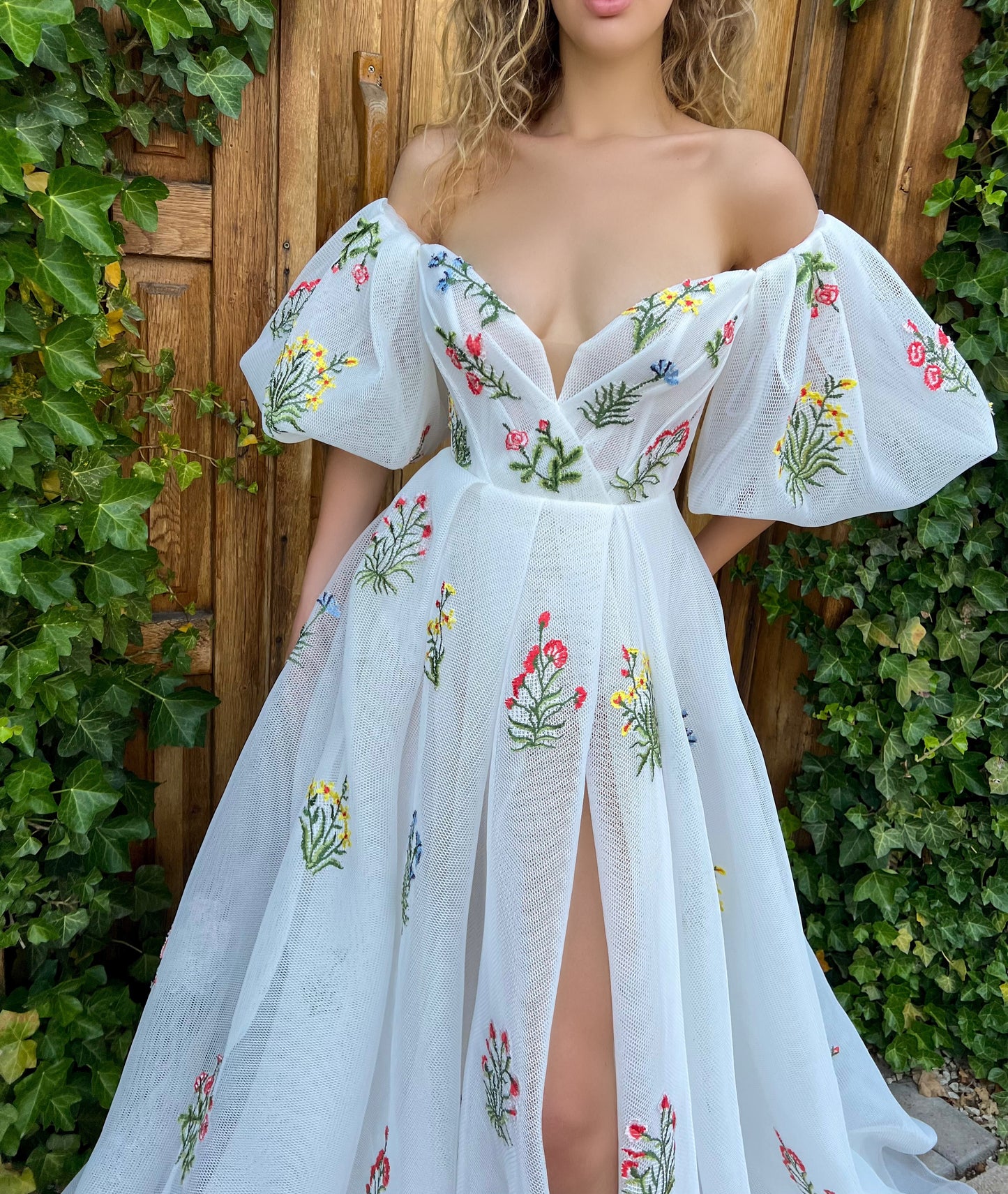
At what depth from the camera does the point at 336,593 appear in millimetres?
1552

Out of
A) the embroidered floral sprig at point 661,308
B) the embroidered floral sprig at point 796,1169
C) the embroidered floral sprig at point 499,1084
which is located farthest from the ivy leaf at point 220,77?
the embroidered floral sprig at point 796,1169

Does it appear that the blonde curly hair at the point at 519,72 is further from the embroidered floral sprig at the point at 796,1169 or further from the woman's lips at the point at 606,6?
the embroidered floral sprig at the point at 796,1169

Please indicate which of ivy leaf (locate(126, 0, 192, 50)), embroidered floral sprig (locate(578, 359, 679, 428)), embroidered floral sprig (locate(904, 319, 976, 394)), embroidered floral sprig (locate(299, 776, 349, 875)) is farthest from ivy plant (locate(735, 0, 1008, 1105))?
ivy leaf (locate(126, 0, 192, 50))

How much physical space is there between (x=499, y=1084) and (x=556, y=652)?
522 mm

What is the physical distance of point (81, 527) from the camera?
59.2 inches

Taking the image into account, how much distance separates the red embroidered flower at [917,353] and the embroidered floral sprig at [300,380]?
32.1 inches

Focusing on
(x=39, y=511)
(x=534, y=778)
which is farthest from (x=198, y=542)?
(x=534, y=778)

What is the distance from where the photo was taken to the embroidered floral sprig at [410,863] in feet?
4.35

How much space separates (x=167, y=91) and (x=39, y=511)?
685 millimetres

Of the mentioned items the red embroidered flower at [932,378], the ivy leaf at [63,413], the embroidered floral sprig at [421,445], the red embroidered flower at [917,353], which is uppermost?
the red embroidered flower at [917,353]

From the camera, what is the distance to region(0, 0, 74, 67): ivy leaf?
48.4 inches

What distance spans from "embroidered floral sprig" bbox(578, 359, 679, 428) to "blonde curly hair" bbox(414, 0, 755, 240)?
44 centimetres

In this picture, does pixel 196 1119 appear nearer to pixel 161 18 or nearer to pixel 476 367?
pixel 476 367

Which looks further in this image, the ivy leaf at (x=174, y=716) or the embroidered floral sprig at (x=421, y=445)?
the ivy leaf at (x=174, y=716)
